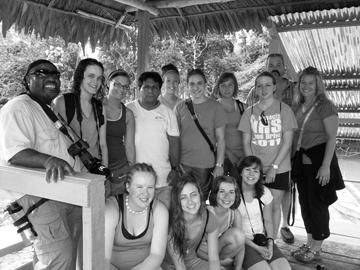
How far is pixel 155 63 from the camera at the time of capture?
456 inches

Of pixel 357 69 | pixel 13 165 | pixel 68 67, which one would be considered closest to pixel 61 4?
pixel 13 165

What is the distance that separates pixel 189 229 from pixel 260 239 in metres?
0.59

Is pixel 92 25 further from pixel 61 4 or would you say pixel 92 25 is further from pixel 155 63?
pixel 155 63

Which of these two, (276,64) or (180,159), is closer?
(180,159)

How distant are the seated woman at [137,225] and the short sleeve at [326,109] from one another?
1513mm

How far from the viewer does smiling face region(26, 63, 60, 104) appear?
2.02 metres

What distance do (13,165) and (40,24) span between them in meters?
2.53

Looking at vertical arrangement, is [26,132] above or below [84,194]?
above

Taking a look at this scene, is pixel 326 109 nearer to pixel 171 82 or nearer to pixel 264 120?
pixel 264 120

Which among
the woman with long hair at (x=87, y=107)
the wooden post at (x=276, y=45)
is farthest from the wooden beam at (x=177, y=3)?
the woman with long hair at (x=87, y=107)

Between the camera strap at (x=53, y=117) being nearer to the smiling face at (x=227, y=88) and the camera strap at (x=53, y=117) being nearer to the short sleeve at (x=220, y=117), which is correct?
the short sleeve at (x=220, y=117)

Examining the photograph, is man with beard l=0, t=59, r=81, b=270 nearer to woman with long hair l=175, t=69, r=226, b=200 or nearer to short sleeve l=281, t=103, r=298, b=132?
woman with long hair l=175, t=69, r=226, b=200

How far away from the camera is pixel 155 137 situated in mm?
2719

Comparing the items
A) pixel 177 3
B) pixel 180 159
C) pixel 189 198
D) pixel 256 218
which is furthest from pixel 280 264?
pixel 177 3
